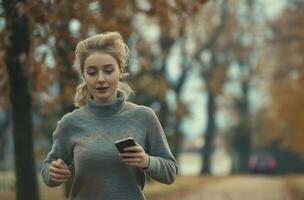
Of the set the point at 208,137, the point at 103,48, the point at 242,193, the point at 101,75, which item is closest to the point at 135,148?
the point at 101,75

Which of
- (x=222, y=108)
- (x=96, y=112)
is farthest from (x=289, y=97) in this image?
(x=222, y=108)

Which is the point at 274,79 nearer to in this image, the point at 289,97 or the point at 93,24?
the point at 289,97

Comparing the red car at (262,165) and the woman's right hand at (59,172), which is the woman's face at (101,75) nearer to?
the woman's right hand at (59,172)

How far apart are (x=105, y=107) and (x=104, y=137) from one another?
0.16 metres

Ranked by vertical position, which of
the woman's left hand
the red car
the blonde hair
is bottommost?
the red car

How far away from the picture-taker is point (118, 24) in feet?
50.2

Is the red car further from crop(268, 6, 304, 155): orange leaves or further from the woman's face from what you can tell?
the woman's face

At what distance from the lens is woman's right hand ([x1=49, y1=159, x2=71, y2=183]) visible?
3.81 m

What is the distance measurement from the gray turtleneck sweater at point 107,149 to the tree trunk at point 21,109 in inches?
346

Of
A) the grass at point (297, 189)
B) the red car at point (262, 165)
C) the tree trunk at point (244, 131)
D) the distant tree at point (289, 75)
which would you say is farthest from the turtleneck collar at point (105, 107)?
the tree trunk at point (244, 131)

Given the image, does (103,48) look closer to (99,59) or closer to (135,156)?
(99,59)

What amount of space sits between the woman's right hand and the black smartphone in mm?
320

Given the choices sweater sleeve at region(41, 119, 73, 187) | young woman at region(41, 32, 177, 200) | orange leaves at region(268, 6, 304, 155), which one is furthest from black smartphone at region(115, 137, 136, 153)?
orange leaves at region(268, 6, 304, 155)

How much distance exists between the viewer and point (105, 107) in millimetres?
3951
